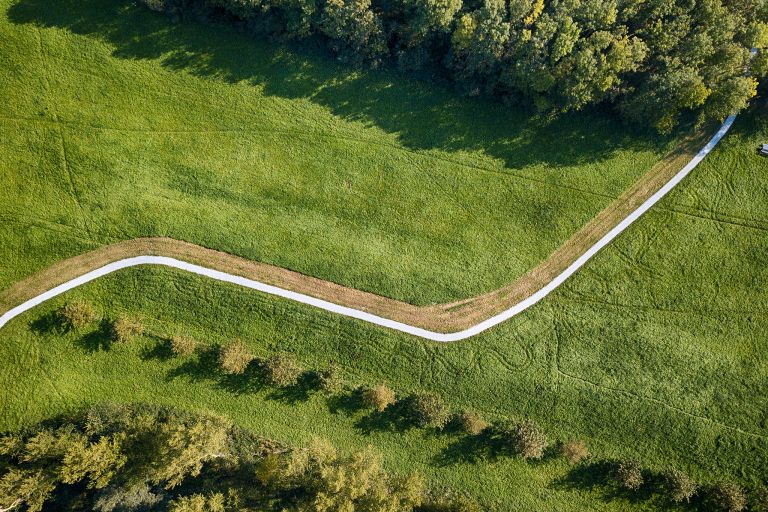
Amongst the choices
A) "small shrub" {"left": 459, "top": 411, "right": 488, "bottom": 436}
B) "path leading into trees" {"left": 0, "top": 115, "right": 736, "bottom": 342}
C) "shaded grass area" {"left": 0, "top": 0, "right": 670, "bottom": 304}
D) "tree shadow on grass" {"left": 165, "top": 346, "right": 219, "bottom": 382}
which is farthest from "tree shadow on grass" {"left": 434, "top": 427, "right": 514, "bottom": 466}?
"tree shadow on grass" {"left": 165, "top": 346, "right": 219, "bottom": 382}

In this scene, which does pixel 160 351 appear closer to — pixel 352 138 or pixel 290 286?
pixel 290 286

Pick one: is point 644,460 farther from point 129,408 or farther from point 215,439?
point 129,408

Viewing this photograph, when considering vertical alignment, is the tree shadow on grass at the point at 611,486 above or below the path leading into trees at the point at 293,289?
below

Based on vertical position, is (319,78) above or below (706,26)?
below

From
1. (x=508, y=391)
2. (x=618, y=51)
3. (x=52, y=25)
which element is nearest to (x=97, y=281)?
(x=52, y=25)

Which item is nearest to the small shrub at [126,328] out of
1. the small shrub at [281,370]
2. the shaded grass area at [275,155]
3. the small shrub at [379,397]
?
the shaded grass area at [275,155]

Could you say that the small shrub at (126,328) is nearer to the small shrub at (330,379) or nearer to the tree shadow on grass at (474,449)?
the small shrub at (330,379)
